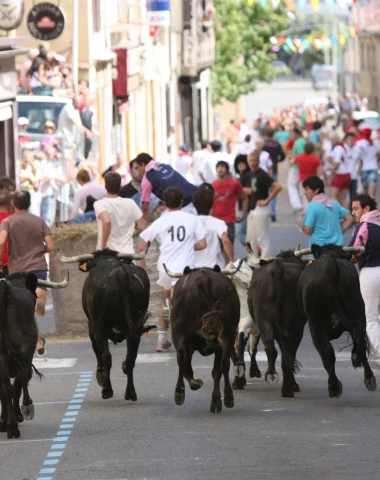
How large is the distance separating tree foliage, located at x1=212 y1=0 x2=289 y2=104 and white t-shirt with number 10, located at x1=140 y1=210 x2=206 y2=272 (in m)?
50.3

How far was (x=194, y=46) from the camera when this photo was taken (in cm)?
5906

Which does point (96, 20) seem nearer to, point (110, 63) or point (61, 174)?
point (110, 63)

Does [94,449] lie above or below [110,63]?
below

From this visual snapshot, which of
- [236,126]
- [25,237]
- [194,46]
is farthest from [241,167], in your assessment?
[194,46]

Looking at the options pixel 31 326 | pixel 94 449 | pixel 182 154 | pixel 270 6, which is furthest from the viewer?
pixel 270 6

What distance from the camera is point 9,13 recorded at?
2436cm

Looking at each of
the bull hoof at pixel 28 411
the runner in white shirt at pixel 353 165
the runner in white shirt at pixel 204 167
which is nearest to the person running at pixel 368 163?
the runner in white shirt at pixel 353 165

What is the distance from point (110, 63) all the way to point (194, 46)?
20.1 meters

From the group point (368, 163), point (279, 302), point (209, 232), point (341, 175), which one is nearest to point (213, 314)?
point (279, 302)

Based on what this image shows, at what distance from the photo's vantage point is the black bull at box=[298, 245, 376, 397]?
13148mm

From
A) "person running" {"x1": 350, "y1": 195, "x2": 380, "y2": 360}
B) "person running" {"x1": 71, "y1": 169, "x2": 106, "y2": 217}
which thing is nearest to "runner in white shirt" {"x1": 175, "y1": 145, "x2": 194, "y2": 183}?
"person running" {"x1": 71, "y1": 169, "x2": 106, "y2": 217}

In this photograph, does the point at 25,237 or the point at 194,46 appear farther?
the point at 194,46

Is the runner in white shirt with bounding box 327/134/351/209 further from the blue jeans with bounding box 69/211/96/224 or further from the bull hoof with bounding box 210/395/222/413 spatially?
the bull hoof with bounding box 210/395/222/413

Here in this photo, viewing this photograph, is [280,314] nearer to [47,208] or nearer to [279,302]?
[279,302]
